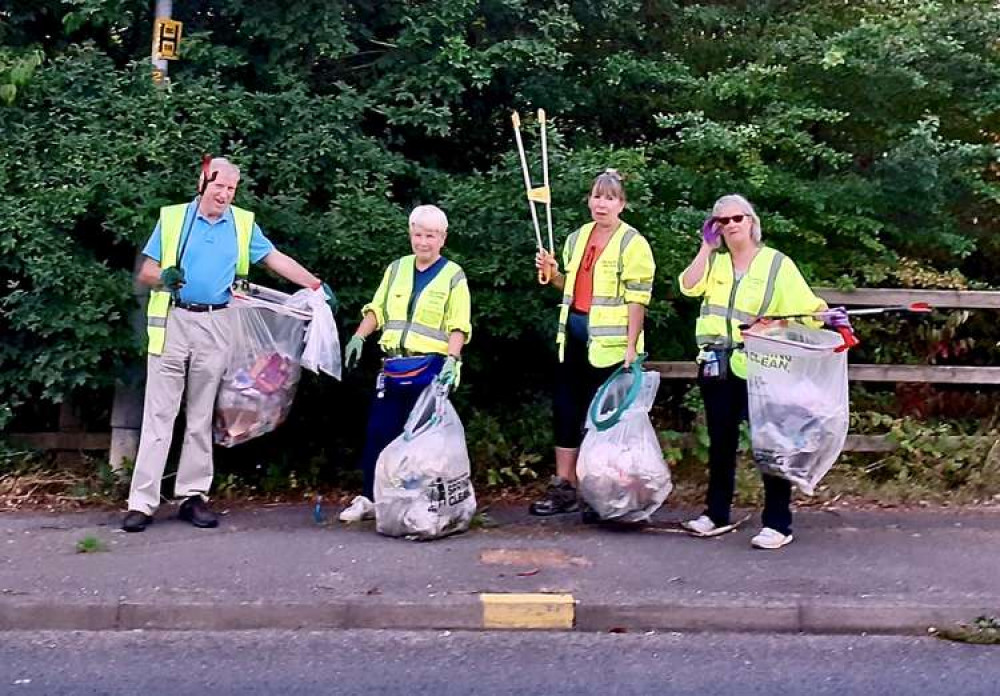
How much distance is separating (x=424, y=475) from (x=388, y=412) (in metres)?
0.45

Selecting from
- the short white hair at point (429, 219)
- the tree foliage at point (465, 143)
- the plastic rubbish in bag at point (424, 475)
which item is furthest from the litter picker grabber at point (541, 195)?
the plastic rubbish in bag at point (424, 475)

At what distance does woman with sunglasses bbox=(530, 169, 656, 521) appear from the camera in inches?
233

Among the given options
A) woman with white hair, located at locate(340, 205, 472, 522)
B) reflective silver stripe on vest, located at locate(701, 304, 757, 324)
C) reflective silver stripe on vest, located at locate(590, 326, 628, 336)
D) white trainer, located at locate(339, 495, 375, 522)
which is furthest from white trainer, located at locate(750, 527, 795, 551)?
white trainer, located at locate(339, 495, 375, 522)

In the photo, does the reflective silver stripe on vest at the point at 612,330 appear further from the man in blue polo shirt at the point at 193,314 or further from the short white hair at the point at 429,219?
the man in blue polo shirt at the point at 193,314

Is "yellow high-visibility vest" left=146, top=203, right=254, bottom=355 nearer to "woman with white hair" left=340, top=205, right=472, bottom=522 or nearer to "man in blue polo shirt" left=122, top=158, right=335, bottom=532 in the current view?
"man in blue polo shirt" left=122, top=158, right=335, bottom=532

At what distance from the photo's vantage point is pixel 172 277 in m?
5.76

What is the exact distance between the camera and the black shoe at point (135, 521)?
6.01 metres

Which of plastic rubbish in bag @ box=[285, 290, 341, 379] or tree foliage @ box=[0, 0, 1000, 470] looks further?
tree foliage @ box=[0, 0, 1000, 470]

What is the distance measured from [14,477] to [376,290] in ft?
7.67

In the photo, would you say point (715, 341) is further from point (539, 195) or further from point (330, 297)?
point (330, 297)

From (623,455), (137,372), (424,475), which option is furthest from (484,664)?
(137,372)

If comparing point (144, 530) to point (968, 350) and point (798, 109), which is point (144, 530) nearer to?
point (798, 109)

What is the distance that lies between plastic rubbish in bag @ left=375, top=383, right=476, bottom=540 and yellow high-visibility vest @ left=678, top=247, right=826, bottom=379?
4.25ft

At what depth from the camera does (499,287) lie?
265 inches
